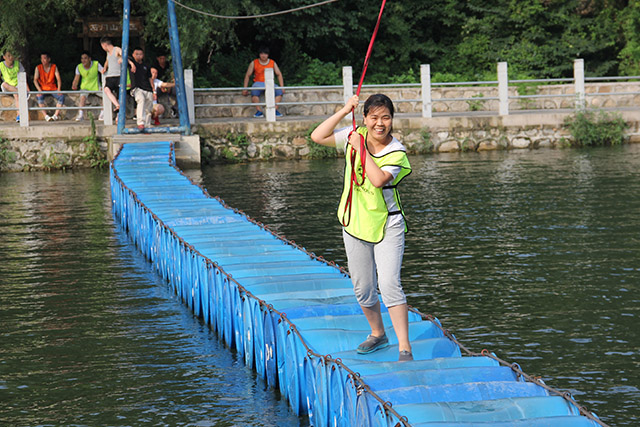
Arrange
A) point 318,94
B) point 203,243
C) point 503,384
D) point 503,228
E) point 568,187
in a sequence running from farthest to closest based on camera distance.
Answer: point 318,94 < point 568,187 < point 503,228 < point 203,243 < point 503,384

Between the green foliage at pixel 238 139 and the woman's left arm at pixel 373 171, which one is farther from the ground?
the green foliage at pixel 238 139

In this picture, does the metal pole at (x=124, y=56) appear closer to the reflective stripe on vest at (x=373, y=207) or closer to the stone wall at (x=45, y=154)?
the stone wall at (x=45, y=154)

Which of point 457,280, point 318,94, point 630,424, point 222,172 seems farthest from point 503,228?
point 318,94

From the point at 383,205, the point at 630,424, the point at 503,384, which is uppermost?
the point at 383,205

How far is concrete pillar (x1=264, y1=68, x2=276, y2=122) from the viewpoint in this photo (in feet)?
73.6

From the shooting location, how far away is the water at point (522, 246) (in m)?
7.83

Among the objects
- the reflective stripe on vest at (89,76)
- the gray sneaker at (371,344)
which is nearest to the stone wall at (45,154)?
the reflective stripe on vest at (89,76)

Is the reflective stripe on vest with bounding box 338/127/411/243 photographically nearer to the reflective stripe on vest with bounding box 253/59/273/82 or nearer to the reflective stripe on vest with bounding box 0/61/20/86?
the reflective stripe on vest with bounding box 253/59/273/82

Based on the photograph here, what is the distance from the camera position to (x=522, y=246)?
39.4 feet

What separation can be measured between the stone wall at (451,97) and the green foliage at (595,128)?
0.95m

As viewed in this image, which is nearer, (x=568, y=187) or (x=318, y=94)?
(x=568, y=187)

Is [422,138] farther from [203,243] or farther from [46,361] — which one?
[46,361]

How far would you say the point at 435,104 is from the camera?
26.8m

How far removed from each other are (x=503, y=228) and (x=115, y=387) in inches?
285
